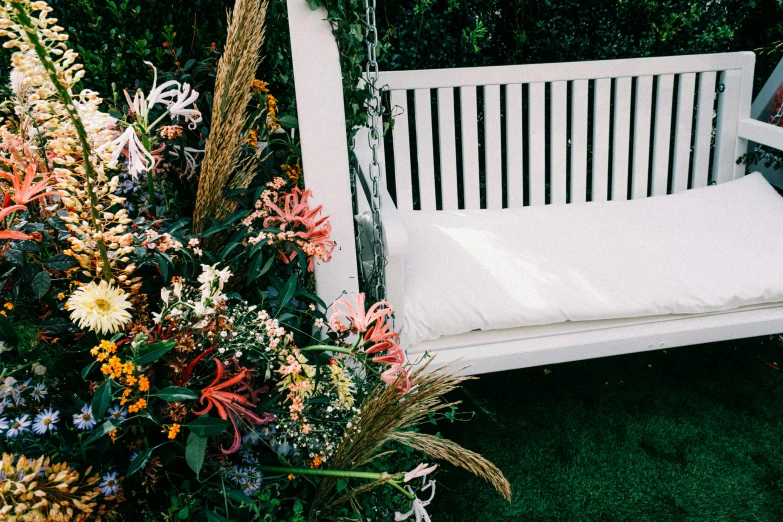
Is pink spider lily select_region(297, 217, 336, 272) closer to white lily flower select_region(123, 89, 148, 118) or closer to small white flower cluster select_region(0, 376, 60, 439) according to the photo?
white lily flower select_region(123, 89, 148, 118)

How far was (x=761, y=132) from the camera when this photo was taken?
2.59 m

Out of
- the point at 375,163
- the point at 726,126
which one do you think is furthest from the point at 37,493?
the point at 726,126

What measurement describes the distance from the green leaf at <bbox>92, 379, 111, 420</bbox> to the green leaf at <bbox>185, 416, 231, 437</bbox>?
13 centimetres

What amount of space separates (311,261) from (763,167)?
2.28 metres

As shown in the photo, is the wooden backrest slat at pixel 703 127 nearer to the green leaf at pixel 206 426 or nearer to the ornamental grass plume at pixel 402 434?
the ornamental grass plume at pixel 402 434

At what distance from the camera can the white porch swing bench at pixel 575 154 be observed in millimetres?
1952

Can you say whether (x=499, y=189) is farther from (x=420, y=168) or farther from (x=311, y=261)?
(x=311, y=261)

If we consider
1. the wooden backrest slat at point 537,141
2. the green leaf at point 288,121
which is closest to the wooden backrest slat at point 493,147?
the wooden backrest slat at point 537,141

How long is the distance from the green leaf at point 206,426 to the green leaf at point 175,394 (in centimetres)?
5

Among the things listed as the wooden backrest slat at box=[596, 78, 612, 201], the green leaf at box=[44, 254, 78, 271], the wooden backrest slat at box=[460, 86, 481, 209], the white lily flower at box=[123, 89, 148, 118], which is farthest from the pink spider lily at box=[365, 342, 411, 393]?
the wooden backrest slat at box=[596, 78, 612, 201]

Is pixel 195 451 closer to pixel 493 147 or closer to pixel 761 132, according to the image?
pixel 493 147

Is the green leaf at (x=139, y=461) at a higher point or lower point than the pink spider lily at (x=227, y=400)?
lower

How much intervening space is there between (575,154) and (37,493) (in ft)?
7.82

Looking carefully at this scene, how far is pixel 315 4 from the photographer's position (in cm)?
141
